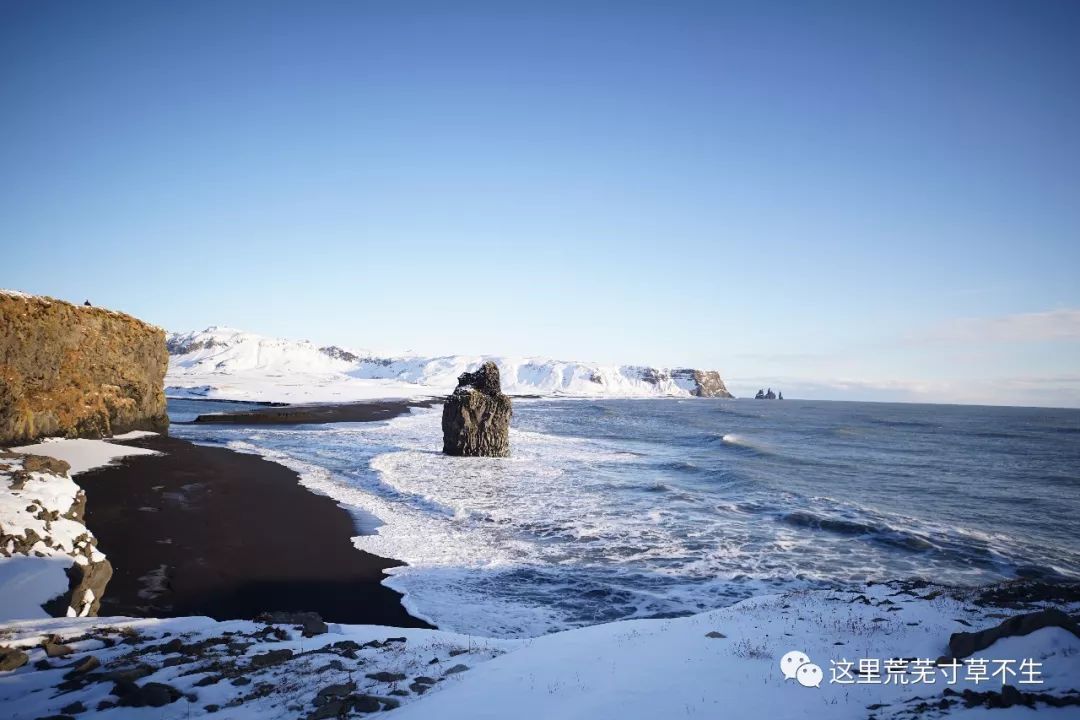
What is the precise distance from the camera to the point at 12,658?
21.0ft

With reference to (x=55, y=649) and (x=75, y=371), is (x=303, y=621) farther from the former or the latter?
(x=75, y=371)

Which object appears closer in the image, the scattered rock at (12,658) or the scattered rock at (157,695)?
the scattered rock at (157,695)

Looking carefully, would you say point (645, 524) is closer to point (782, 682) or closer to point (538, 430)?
point (782, 682)

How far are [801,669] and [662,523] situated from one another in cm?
1230

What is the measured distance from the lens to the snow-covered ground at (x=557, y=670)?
5254 millimetres

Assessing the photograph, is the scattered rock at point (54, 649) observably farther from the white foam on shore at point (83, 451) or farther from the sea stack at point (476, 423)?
the sea stack at point (476, 423)

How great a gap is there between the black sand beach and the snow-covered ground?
6.64 feet

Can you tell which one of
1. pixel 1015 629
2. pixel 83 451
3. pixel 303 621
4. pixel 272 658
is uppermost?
pixel 1015 629

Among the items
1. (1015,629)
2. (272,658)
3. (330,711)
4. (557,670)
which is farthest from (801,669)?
(272,658)

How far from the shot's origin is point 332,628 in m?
8.45

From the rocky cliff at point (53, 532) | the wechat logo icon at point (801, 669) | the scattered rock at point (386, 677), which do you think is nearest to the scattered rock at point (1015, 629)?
the wechat logo icon at point (801, 669)

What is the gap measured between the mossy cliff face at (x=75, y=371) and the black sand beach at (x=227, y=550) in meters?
7.02

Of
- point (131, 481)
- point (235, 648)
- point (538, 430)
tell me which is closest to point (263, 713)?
point (235, 648)

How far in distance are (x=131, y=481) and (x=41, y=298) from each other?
12673 millimetres
